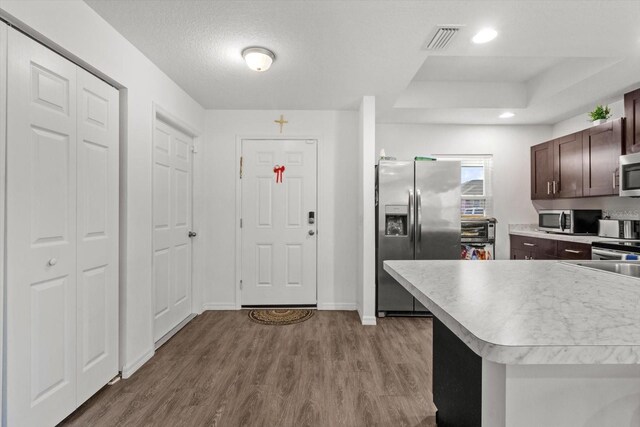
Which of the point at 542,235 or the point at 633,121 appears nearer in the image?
the point at 633,121

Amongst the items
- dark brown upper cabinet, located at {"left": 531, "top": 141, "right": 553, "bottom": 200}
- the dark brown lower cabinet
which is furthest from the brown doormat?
dark brown upper cabinet, located at {"left": 531, "top": 141, "right": 553, "bottom": 200}

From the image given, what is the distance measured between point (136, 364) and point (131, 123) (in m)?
1.76

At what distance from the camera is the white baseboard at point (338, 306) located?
3.86 meters

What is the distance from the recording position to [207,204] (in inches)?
152

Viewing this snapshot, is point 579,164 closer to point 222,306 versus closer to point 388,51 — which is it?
point 388,51

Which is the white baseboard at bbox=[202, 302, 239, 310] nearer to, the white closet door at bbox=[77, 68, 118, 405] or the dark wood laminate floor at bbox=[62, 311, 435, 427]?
the dark wood laminate floor at bbox=[62, 311, 435, 427]

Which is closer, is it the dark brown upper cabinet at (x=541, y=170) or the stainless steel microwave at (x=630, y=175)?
the stainless steel microwave at (x=630, y=175)

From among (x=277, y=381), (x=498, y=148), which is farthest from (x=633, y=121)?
(x=277, y=381)

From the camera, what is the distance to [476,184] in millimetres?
4480

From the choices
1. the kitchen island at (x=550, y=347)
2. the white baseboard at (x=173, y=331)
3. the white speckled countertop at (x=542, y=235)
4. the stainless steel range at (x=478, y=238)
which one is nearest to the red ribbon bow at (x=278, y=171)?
the white baseboard at (x=173, y=331)

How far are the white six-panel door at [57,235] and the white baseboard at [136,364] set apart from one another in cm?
12

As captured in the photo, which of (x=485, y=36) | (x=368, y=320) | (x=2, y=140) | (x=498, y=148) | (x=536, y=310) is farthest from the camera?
(x=498, y=148)

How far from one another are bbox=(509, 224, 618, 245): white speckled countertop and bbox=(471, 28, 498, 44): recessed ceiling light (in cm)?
228

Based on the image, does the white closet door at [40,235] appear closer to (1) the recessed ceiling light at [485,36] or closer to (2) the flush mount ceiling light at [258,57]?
(2) the flush mount ceiling light at [258,57]
